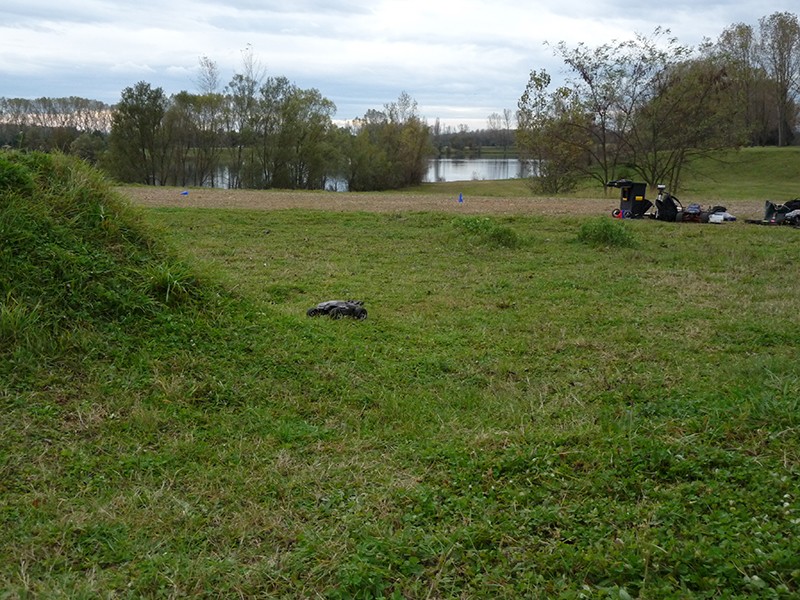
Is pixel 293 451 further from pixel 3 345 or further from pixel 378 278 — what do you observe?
pixel 378 278

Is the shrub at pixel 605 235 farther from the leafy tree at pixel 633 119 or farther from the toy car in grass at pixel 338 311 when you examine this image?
the leafy tree at pixel 633 119

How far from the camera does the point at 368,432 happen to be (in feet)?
12.8

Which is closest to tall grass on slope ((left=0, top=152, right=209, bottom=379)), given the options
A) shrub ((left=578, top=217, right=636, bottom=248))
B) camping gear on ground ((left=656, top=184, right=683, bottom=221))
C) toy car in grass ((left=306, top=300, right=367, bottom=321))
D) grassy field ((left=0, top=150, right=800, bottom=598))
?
grassy field ((left=0, top=150, right=800, bottom=598))

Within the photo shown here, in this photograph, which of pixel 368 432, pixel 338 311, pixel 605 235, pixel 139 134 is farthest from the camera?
pixel 139 134

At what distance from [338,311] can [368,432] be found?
7.81 feet

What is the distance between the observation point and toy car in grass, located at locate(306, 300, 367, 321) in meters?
6.14

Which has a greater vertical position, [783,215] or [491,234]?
[783,215]

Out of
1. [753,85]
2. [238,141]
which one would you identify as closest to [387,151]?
[238,141]

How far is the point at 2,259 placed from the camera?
15.5 feet

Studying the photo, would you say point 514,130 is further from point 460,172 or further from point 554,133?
point 460,172

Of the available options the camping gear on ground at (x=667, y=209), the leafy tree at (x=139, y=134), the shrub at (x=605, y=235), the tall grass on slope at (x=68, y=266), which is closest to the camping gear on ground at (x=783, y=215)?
the camping gear on ground at (x=667, y=209)

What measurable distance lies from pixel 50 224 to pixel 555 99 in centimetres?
3131

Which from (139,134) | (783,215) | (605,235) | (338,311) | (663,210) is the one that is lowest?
(338,311)

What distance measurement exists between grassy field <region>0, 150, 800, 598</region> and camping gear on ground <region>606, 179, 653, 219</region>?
8.05m
